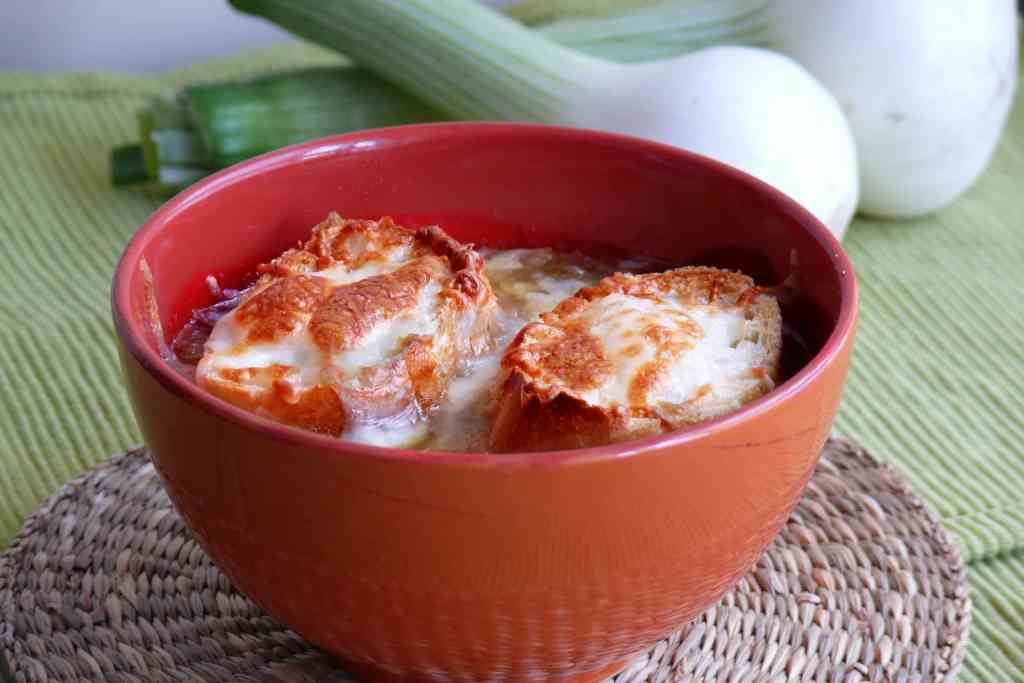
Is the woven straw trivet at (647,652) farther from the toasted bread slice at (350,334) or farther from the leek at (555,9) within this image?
the leek at (555,9)

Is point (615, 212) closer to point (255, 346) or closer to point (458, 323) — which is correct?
point (458, 323)

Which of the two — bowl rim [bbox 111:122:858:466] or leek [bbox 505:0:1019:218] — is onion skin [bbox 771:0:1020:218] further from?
bowl rim [bbox 111:122:858:466]

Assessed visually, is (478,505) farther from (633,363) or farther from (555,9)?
(555,9)

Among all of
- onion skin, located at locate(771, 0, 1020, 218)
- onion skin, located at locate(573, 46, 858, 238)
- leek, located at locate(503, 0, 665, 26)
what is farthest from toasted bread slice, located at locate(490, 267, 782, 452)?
leek, located at locate(503, 0, 665, 26)

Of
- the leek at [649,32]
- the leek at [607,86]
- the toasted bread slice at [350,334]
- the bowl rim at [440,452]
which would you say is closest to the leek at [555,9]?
the leek at [649,32]

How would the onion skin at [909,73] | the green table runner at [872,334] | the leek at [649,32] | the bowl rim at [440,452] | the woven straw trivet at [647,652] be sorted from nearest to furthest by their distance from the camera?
the bowl rim at [440,452] < the woven straw trivet at [647,652] < the green table runner at [872,334] < the onion skin at [909,73] < the leek at [649,32]

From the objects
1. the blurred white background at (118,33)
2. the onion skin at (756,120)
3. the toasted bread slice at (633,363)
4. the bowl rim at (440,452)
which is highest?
the bowl rim at (440,452)

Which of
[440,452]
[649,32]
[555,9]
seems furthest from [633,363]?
[555,9]
